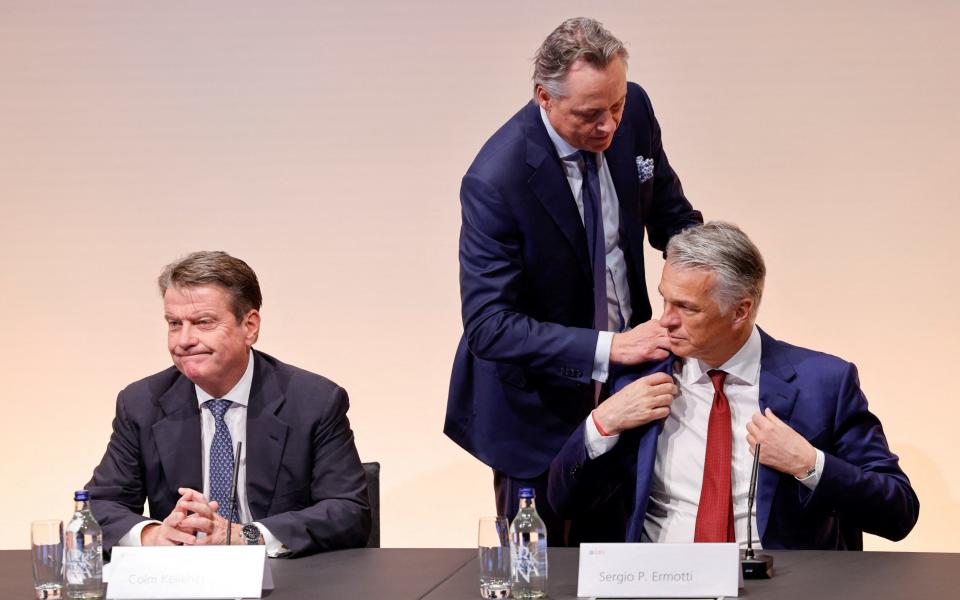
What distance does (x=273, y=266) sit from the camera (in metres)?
4.54

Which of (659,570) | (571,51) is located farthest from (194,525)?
(571,51)

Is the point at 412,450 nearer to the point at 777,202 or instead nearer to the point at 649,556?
the point at 777,202

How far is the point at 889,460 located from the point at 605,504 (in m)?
0.66

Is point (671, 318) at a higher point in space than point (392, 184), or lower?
lower

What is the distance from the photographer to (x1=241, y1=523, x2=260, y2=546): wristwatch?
263cm

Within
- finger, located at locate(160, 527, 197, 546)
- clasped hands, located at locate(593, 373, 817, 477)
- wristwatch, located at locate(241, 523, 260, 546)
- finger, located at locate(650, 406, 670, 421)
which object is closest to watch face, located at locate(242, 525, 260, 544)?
wristwatch, located at locate(241, 523, 260, 546)

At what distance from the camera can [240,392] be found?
120 inches

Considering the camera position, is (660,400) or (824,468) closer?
(824,468)

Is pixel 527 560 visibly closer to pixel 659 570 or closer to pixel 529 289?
pixel 659 570

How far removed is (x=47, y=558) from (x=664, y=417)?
4.22 ft

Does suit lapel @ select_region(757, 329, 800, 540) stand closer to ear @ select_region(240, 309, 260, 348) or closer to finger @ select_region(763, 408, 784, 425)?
finger @ select_region(763, 408, 784, 425)

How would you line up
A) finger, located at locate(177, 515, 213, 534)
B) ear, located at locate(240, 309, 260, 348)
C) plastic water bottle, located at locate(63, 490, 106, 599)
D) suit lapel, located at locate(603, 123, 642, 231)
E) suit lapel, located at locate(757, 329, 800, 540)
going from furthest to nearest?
suit lapel, located at locate(603, 123, 642, 231) → ear, located at locate(240, 309, 260, 348) → suit lapel, located at locate(757, 329, 800, 540) → finger, located at locate(177, 515, 213, 534) → plastic water bottle, located at locate(63, 490, 106, 599)

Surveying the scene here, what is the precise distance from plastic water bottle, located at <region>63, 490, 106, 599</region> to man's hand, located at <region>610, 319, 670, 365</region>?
1187 millimetres

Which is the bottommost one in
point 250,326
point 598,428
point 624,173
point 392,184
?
point 598,428
